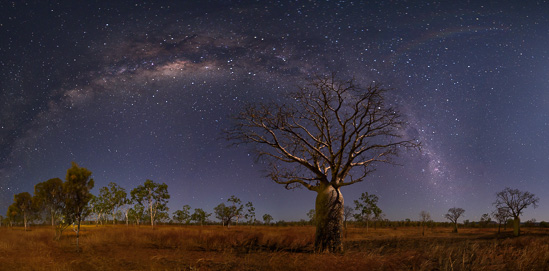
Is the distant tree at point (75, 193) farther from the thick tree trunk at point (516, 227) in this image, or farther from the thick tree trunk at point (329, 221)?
the thick tree trunk at point (516, 227)

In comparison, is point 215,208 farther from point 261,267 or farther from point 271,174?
point 261,267

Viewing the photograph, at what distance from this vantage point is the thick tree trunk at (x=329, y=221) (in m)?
12.5

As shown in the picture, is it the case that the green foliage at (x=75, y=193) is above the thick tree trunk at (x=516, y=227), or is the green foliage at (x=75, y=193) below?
above

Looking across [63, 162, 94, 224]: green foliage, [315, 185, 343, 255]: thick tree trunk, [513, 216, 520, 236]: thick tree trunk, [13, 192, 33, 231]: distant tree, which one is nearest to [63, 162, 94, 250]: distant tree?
[63, 162, 94, 224]: green foliage

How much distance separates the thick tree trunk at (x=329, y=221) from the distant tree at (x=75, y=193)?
43.0 feet

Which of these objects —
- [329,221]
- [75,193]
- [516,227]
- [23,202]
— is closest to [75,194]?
[75,193]

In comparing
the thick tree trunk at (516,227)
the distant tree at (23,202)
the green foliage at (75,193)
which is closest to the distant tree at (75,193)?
the green foliage at (75,193)

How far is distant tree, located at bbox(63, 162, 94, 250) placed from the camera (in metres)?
16.0

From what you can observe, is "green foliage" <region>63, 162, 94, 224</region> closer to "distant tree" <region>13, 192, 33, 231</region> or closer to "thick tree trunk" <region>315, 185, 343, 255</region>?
"thick tree trunk" <region>315, 185, 343, 255</region>

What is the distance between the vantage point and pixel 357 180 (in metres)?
13.8

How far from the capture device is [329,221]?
41.9ft

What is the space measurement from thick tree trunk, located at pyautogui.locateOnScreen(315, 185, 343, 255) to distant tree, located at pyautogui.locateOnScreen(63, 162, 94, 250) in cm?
1312

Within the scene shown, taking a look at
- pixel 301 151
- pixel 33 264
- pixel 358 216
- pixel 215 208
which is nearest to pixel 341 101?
pixel 301 151

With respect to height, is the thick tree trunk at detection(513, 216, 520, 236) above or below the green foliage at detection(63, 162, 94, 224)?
below
